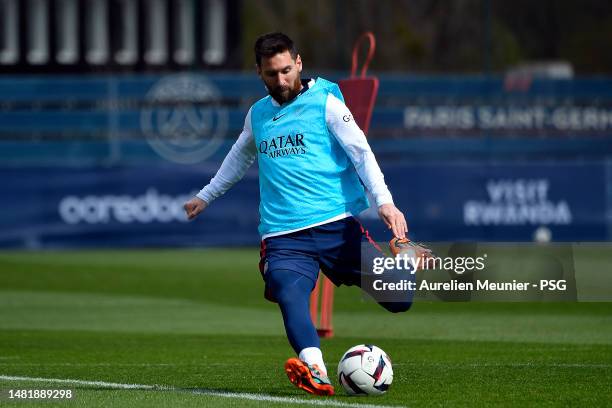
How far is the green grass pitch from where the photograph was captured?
26.9ft

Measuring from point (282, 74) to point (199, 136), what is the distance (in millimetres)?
18962

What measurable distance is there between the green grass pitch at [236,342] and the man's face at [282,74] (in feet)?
5.52

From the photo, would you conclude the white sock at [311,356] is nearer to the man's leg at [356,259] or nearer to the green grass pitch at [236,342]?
the green grass pitch at [236,342]

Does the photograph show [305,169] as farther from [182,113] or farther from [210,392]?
[182,113]

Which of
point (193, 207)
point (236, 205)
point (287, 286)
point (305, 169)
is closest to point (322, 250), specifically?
point (287, 286)

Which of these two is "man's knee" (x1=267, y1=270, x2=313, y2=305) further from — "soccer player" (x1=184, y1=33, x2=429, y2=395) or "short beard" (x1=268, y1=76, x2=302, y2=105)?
"short beard" (x1=268, y1=76, x2=302, y2=105)

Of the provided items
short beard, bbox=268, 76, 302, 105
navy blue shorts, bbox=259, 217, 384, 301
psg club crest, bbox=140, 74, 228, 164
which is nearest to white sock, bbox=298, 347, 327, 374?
navy blue shorts, bbox=259, 217, 384, 301

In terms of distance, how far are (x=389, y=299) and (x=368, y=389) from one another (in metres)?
0.57

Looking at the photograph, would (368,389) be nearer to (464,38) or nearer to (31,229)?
(31,229)

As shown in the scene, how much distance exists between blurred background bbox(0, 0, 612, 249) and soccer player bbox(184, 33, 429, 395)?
1195cm

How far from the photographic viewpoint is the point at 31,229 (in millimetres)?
23266

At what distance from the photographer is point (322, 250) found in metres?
8.27

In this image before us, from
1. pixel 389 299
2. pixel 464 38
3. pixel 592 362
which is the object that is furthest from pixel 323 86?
pixel 464 38

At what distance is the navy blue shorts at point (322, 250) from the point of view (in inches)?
324
